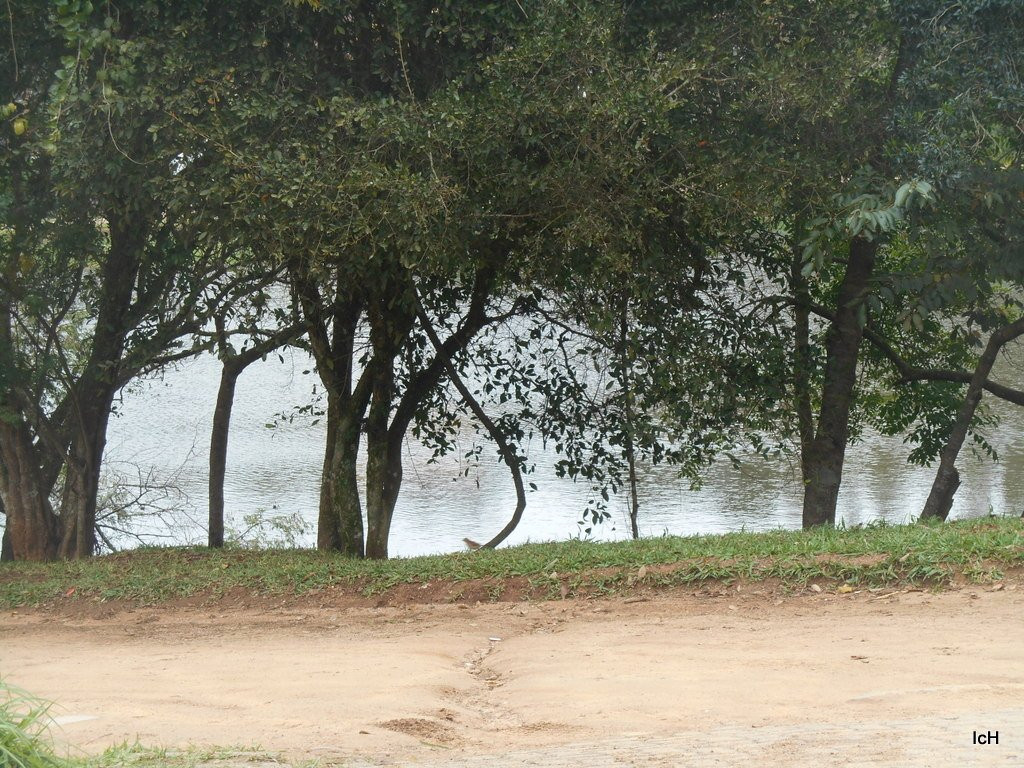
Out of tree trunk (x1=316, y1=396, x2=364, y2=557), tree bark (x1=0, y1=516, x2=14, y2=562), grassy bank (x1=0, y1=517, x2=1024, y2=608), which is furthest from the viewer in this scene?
tree bark (x1=0, y1=516, x2=14, y2=562)

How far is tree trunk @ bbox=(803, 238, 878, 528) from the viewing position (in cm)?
1044

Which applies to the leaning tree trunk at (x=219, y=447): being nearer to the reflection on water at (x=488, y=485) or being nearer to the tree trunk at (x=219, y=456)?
the tree trunk at (x=219, y=456)

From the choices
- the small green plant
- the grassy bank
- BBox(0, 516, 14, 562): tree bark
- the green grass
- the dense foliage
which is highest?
the dense foliage

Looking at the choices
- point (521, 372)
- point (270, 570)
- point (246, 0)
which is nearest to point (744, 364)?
point (521, 372)

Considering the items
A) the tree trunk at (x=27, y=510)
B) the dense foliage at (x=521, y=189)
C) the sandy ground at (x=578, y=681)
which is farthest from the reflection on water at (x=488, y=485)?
the sandy ground at (x=578, y=681)

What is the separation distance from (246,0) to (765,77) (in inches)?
156

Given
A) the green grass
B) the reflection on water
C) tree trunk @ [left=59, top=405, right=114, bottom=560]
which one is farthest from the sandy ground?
the reflection on water

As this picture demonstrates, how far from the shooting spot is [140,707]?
455 centimetres

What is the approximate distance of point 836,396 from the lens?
34.3ft

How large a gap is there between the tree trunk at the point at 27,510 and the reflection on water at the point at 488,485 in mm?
2697

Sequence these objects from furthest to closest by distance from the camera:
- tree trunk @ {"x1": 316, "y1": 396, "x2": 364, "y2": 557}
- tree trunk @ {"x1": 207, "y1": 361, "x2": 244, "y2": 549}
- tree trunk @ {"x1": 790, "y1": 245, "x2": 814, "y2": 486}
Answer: tree trunk @ {"x1": 207, "y1": 361, "x2": 244, "y2": 549}
tree trunk @ {"x1": 316, "y1": 396, "x2": 364, "y2": 557}
tree trunk @ {"x1": 790, "y1": 245, "x2": 814, "y2": 486}

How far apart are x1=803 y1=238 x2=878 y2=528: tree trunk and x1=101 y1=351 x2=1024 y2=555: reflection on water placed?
13.3 ft

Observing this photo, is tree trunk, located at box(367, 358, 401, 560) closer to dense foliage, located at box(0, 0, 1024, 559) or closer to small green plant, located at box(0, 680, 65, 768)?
dense foliage, located at box(0, 0, 1024, 559)

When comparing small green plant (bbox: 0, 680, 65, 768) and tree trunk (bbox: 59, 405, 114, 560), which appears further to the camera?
tree trunk (bbox: 59, 405, 114, 560)
